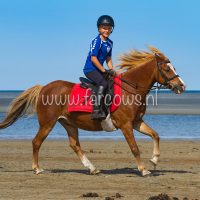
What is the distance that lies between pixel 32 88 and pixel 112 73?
6.56 feet

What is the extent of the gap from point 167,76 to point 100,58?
1.40 m

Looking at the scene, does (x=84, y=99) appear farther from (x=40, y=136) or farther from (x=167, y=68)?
(x=167, y=68)

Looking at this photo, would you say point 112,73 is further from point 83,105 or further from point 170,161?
point 170,161

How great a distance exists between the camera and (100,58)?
45.1 feet

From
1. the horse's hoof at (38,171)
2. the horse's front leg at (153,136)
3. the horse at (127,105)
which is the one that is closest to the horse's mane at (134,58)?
the horse at (127,105)

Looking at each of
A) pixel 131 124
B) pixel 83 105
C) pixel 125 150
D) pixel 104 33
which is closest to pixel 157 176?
pixel 131 124

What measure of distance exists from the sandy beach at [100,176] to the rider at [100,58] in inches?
56.7

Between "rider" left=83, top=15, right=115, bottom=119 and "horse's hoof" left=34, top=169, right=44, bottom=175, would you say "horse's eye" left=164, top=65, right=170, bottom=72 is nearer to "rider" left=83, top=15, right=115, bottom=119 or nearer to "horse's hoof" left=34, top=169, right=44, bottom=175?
"rider" left=83, top=15, right=115, bottom=119

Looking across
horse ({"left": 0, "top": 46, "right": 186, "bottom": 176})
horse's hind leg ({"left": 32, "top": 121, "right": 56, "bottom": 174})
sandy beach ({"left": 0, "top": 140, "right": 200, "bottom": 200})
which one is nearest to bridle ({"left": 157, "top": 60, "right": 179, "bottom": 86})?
horse ({"left": 0, "top": 46, "right": 186, "bottom": 176})

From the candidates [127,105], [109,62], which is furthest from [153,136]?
[109,62]

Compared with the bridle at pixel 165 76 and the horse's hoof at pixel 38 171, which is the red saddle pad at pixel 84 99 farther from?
the horse's hoof at pixel 38 171

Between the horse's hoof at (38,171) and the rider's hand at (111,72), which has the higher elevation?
the rider's hand at (111,72)

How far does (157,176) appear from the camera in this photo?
13469mm

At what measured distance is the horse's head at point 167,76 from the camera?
13438 millimetres
